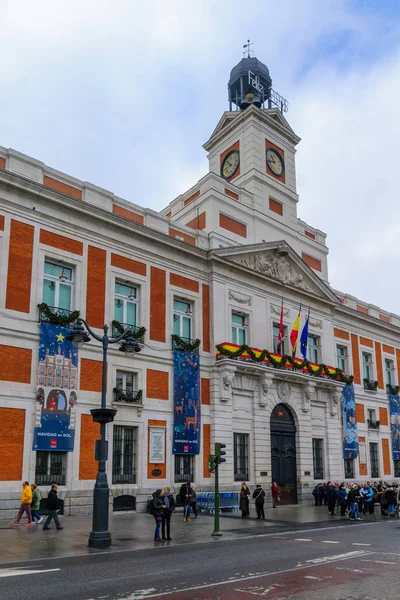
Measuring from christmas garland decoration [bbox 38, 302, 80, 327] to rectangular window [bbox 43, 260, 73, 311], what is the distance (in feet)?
1.47

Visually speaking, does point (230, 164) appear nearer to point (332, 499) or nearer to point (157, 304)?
point (157, 304)

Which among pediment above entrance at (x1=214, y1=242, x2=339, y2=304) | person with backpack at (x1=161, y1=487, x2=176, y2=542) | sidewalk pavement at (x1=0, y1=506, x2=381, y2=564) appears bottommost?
sidewalk pavement at (x1=0, y1=506, x2=381, y2=564)

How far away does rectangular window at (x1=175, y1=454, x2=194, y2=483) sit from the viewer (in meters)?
26.3

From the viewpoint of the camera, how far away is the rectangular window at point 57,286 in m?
23.5

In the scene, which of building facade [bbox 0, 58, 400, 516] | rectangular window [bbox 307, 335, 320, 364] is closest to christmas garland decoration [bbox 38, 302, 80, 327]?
building facade [bbox 0, 58, 400, 516]

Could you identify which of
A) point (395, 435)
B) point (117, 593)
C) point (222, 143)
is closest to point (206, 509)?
point (117, 593)

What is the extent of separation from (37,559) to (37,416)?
31.4 feet

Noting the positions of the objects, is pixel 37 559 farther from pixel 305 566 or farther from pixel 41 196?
pixel 41 196

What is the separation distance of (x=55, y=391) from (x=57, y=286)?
4.35m

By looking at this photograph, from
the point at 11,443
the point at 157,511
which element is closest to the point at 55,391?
the point at 11,443

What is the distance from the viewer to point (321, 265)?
38.6m

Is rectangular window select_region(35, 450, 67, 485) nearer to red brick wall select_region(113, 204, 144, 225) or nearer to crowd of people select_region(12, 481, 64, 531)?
crowd of people select_region(12, 481, 64, 531)

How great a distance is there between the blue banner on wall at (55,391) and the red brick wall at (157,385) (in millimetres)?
3913

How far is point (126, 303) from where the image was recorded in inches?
1032
